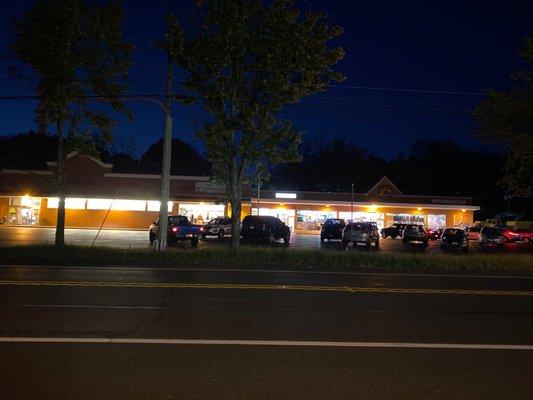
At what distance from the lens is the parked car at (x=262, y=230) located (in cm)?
3166

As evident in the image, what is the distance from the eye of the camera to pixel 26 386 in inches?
212

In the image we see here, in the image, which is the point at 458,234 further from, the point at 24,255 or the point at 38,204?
the point at 38,204

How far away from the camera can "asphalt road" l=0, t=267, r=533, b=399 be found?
5.56 metres

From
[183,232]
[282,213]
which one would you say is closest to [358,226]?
[183,232]

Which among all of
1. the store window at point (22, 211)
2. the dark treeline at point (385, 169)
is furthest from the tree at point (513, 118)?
the dark treeline at point (385, 169)

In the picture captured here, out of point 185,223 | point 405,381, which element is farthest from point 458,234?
point 405,381

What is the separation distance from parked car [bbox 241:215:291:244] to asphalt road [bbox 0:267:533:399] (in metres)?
18.4

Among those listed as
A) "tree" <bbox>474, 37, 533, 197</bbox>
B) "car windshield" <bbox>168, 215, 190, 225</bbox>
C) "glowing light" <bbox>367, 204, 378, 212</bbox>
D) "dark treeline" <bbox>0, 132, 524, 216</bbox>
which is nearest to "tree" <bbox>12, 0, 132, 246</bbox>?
"car windshield" <bbox>168, 215, 190, 225</bbox>

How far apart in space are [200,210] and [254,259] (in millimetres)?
28991

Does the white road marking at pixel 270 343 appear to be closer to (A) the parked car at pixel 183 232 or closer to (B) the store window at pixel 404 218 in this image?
(A) the parked car at pixel 183 232

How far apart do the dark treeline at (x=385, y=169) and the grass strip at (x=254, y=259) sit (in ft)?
199

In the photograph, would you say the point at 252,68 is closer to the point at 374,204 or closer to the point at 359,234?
the point at 359,234

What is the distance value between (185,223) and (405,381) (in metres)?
25.1

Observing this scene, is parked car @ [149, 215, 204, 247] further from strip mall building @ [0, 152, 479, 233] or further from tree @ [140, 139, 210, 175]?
tree @ [140, 139, 210, 175]
